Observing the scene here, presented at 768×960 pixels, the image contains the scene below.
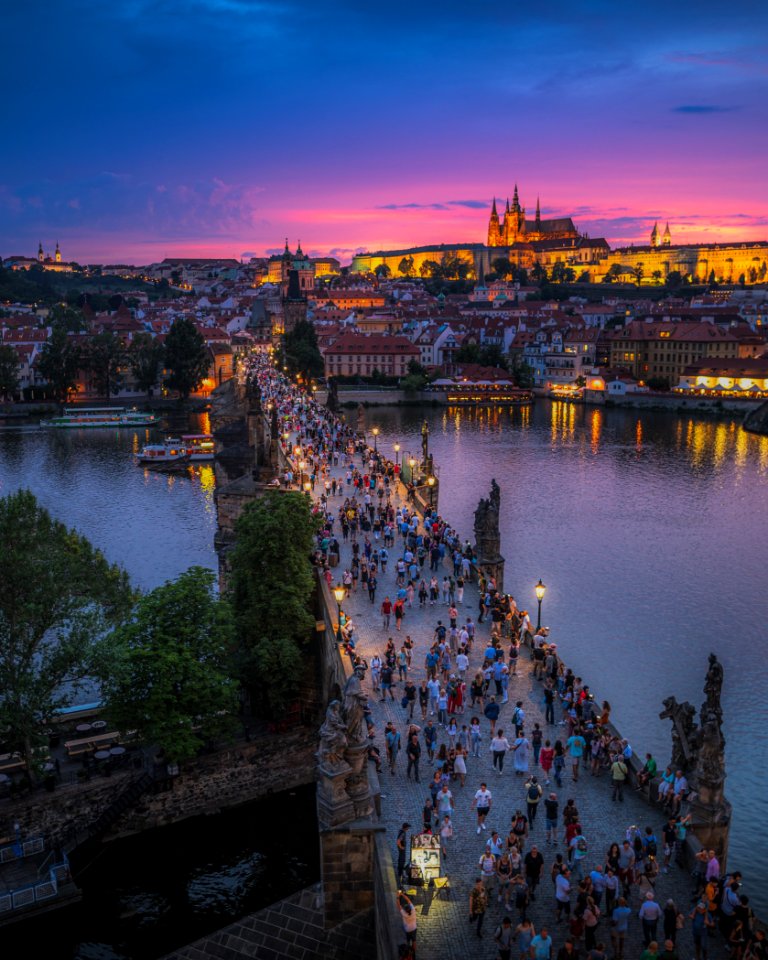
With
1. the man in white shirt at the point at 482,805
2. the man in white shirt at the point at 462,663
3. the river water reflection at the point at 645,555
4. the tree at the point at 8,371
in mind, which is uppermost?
the tree at the point at 8,371

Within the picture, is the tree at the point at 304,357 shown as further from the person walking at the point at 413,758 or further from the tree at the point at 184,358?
the person walking at the point at 413,758

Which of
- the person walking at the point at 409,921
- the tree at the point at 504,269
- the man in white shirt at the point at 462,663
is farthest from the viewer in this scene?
the tree at the point at 504,269

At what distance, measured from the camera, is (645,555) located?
3603 centimetres

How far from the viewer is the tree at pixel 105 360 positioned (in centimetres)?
8619

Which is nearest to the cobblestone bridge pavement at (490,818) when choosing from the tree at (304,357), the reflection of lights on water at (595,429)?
the reflection of lights on water at (595,429)

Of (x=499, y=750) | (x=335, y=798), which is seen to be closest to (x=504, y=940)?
(x=335, y=798)

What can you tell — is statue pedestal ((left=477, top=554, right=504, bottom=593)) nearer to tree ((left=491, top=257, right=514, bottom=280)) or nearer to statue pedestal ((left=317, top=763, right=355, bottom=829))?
statue pedestal ((left=317, top=763, right=355, bottom=829))

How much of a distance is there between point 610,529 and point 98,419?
51.8 metres

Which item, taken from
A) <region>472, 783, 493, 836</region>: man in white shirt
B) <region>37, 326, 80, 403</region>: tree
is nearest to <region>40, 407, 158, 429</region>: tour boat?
<region>37, 326, 80, 403</region>: tree

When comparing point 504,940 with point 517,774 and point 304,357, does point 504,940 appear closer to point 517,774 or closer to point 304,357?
point 517,774

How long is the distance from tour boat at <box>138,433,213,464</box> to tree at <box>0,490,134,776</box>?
40.1 meters

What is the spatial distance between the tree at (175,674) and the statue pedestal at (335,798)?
6.29 meters

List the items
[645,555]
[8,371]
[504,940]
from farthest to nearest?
[8,371] → [645,555] → [504,940]

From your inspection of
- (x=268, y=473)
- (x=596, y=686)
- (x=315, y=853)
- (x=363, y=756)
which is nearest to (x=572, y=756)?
(x=363, y=756)
